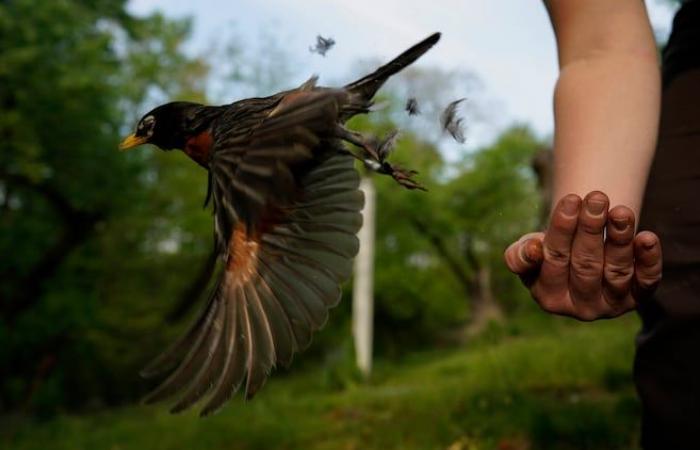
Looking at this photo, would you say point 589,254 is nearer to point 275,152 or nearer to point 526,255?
point 526,255

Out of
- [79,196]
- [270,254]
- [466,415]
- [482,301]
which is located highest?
[79,196]

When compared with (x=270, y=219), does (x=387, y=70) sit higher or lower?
higher

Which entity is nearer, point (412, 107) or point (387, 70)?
point (412, 107)

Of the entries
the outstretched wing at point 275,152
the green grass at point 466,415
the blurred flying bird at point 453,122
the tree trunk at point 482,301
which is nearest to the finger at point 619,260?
the blurred flying bird at point 453,122

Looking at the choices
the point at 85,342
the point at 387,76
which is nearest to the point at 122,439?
the point at 387,76

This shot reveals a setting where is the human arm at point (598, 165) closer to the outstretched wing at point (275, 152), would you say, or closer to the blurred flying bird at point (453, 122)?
the blurred flying bird at point (453, 122)

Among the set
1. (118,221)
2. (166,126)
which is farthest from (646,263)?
(118,221)

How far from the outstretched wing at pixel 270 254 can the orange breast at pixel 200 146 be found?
129 mm

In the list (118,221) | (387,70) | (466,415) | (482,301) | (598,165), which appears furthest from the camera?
(482,301)

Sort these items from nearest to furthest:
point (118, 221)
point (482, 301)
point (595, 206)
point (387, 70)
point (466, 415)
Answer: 1. point (595, 206)
2. point (387, 70)
3. point (466, 415)
4. point (118, 221)
5. point (482, 301)

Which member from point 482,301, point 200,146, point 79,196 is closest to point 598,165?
point 200,146

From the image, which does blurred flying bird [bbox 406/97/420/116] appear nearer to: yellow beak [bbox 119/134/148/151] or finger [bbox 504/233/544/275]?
finger [bbox 504/233/544/275]

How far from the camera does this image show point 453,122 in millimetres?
1146

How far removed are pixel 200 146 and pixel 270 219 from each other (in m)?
0.26
